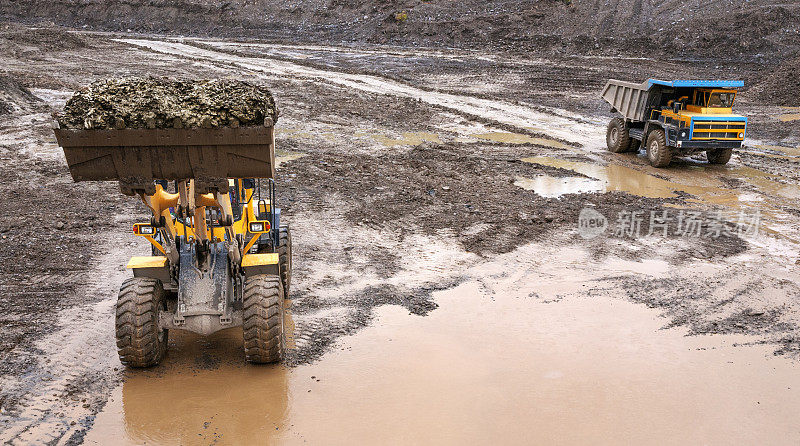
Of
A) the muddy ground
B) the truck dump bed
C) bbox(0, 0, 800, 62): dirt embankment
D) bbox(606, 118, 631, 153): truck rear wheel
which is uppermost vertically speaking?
bbox(0, 0, 800, 62): dirt embankment

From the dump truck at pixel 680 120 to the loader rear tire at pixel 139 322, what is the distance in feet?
43.7

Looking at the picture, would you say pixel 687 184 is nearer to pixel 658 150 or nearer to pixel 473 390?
pixel 658 150

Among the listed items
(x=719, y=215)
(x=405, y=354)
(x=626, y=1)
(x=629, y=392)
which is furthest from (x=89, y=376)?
(x=626, y=1)

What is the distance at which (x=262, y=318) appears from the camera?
633cm

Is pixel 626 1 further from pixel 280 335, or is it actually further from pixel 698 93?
pixel 280 335

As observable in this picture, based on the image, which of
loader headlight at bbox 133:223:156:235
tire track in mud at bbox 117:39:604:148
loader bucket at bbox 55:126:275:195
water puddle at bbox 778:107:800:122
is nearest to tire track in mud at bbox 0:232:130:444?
loader headlight at bbox 133:223:156:235

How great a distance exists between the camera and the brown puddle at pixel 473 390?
6.12 meters

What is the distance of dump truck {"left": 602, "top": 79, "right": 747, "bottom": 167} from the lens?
15.4 meters

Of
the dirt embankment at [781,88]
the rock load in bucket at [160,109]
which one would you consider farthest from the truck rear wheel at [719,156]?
→ the rock load in bucket at [160,109]

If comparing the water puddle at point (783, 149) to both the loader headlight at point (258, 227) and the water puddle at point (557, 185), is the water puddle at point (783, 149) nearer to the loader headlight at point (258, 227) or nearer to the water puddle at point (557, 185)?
the water puddle at point (557, 185)

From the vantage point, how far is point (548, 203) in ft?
42.8

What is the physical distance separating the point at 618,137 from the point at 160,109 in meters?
14.7

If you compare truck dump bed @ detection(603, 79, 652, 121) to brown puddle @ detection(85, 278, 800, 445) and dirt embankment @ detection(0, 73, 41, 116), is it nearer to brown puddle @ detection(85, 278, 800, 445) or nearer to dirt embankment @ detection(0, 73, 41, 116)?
brown puddle @ detection(85, 278, 800, 445)

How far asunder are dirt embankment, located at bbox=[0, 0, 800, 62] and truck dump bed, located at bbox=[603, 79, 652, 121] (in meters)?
18.0
